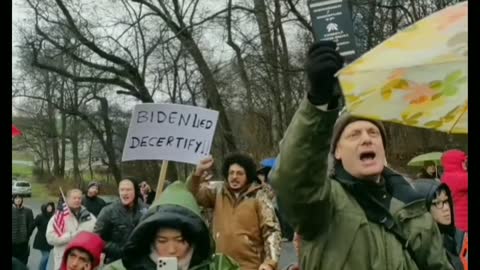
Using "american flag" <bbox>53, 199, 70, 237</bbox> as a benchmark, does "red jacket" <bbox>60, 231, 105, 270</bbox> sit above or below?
above

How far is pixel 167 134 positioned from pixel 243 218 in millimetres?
1220

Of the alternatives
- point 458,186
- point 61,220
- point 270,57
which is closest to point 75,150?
point 270,57

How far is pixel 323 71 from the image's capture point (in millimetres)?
2469

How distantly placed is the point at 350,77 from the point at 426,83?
0.23 metres

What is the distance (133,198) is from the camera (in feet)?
24.0

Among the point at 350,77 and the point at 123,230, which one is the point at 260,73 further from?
the point at 350,77

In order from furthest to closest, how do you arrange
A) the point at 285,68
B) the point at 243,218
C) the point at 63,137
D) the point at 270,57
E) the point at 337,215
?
the point at 63,137
the point at 270,57
the point at 285,68
the point at 243,218
the point at 337,215

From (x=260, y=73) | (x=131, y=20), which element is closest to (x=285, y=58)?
(x=260, y=73)

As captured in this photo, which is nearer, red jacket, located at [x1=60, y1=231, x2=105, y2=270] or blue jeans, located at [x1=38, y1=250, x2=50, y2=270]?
red jacket, located at [x1=60, y1=231, x2=105, y2=270]

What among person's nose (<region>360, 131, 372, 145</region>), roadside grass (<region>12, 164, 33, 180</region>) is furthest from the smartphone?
roadside grass (<region>12, 164, 33, 180</region>)

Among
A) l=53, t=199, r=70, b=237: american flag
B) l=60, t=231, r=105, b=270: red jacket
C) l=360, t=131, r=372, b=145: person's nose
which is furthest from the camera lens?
l=53, t=199, r=70, b=237: american flag

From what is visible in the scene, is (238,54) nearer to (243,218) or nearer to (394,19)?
(394,19)

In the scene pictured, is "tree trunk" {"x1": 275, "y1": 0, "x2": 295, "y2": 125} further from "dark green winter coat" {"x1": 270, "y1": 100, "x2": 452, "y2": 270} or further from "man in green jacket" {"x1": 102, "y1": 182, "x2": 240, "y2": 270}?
"dark green winter coat" {"x1": 270, "y1": 100, "x2": 452, "y2": 270}

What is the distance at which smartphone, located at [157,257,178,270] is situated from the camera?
327cm
